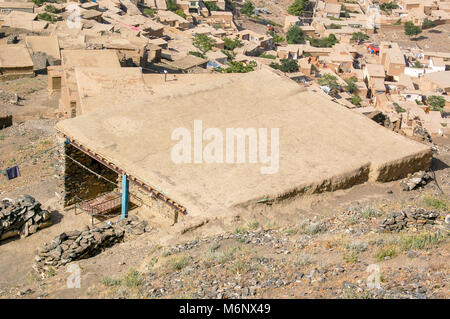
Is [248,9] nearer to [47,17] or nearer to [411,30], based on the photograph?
[411,30]

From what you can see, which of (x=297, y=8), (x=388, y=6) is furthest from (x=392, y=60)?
(x=388, y=6)

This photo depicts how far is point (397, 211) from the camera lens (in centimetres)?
1325

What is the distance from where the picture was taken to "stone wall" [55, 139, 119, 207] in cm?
1689

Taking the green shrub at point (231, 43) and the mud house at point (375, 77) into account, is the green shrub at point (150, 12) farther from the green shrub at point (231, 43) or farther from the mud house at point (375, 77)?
the mud house at point (375, 77)

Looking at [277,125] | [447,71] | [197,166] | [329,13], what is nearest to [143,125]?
[197,166]

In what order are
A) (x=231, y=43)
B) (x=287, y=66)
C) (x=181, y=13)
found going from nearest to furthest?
(x=287, y=66), (x=231, y=43), (x=181, y=13)

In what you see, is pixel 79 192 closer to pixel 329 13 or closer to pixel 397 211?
pixel 397 211

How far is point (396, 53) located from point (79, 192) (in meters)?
44.5

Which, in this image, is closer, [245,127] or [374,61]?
[245,127]

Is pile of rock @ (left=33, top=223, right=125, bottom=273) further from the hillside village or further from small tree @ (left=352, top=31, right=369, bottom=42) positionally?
small tree @ (left=352, top=31, right=369, bottom=42)

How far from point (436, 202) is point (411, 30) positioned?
55.8 meters

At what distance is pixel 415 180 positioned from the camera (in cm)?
1611

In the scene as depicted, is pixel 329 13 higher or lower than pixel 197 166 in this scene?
lower

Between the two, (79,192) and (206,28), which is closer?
(79,192)
